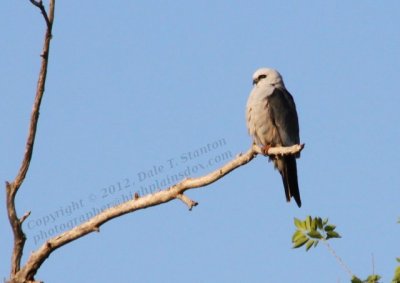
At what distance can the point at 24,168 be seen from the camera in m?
5.16

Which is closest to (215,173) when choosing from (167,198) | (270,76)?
(167,198)

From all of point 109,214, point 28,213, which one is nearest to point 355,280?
point 109,214

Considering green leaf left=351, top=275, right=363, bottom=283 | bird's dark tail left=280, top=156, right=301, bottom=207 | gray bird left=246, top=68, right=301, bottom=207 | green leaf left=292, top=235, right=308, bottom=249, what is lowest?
green leaf left=351, top=275, right=363, bottom=283

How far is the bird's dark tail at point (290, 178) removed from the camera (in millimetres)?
9188

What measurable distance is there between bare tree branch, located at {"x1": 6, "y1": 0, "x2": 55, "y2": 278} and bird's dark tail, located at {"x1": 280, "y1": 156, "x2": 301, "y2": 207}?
4553mm

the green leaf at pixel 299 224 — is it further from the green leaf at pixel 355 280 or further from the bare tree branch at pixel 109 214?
the bare tree branch at pixel 109 214

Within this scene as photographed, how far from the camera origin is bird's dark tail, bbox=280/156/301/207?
919 centimetres

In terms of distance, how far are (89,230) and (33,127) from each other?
80 centimetres

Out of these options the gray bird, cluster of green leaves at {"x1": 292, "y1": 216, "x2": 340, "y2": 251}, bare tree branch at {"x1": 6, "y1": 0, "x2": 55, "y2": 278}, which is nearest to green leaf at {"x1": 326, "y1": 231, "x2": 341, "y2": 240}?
cluster of green leaves at {"x1": 292, "y1": 216, "x2": 340, "y2": 251}

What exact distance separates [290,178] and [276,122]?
0.75 m

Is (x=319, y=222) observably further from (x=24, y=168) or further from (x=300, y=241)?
(x=24, y=168)

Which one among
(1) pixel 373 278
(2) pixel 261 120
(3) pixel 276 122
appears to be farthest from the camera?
(3) pixel 276 122

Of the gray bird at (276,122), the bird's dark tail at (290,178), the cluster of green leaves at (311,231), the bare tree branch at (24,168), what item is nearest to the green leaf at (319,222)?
the cluster of green leaves at (311,231)

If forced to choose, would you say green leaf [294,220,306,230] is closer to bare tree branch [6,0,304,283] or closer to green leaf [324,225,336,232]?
green leaf [324,225,336,232]
